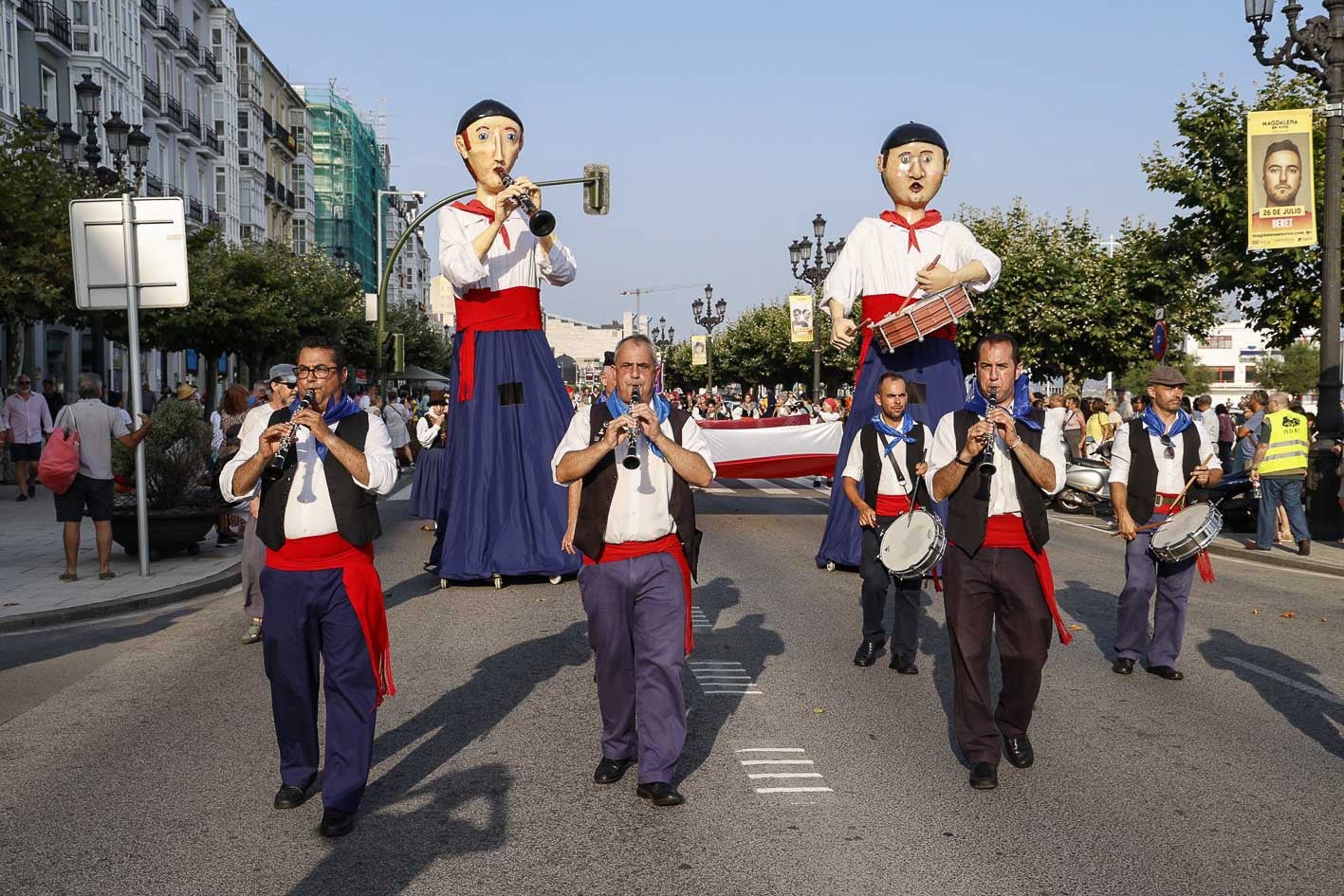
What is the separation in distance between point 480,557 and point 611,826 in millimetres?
6030

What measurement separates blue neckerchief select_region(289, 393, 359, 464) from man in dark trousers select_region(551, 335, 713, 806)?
86cm

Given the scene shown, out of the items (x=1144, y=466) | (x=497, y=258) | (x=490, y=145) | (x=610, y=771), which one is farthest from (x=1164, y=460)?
(x=490, y=145)

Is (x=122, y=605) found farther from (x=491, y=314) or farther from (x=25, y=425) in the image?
(x=25, y=425)

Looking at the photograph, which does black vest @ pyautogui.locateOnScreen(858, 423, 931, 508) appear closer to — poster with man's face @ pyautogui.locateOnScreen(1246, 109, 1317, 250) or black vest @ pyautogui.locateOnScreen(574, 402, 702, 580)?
black vest @ pyautogui.locateOnScreen(574, 402, 702, 580)

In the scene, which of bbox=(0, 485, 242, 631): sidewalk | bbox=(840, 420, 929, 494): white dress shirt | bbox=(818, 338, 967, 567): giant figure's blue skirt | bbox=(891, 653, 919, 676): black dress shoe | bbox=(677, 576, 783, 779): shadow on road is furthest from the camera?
bbox=(818, 338, 967, 567): giant figure's blue skirt

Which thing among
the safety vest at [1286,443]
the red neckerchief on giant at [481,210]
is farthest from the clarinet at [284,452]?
the safety vest at [1286,443]

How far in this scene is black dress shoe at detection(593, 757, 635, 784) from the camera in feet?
18.2

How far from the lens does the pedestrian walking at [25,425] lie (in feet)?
67.3

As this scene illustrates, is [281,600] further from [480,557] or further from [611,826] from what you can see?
[480,557]

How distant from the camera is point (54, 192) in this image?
2353 centimetres

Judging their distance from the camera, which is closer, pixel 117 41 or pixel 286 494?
pixel 286 494

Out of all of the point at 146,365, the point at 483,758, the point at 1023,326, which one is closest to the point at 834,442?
the point at 483,758

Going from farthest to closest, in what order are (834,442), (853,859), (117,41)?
1. (117,41)
2. (834,442)
3. (853,859)

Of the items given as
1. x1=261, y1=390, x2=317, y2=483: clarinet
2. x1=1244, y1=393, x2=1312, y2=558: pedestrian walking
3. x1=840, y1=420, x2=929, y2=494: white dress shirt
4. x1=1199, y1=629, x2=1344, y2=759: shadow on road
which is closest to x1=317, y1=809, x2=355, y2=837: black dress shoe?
x1=261, y1=390, x2=317, y2=483: clarinet
